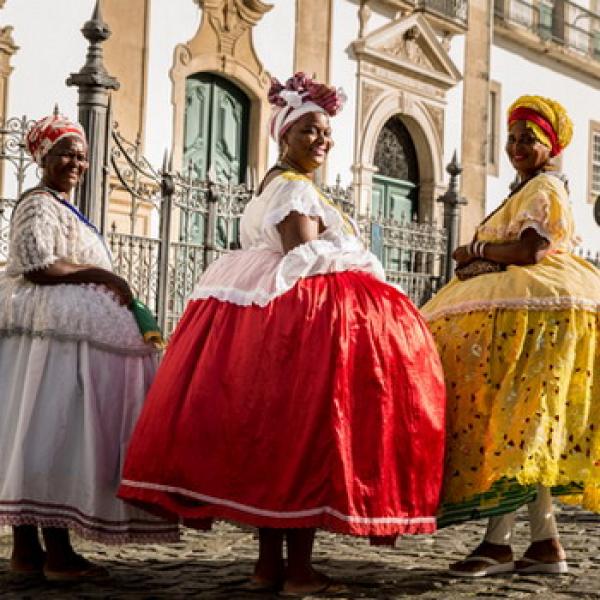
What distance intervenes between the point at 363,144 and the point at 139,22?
15.4 feet

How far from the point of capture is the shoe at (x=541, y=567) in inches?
208

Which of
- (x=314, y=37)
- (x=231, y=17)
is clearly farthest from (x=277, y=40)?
(x=231, y=17)

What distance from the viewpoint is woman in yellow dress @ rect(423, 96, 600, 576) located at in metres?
5.04

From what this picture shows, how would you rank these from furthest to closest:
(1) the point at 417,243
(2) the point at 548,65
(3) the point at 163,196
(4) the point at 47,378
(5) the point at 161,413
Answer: (2) the point at 548,65
(1) the point at 417,243
(3) the point at 163,196
(4) the point at 47,378
(5) the point at 161,413

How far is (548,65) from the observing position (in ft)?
80.7

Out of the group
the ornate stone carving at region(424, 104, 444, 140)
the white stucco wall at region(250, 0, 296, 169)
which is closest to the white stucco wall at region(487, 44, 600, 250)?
the ornate stone carving at region(424, 104, 444, 140)

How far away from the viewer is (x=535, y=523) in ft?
17.6

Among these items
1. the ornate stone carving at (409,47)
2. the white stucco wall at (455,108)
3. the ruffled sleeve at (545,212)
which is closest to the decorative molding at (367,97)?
the ornate stone carving at (409,47)

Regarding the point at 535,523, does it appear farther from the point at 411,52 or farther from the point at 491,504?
the point at 411,52

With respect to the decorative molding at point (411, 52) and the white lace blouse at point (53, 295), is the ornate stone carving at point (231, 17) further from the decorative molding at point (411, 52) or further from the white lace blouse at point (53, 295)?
the white lace blouse at point (53, 295)

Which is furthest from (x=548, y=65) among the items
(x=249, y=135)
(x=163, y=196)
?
(x=163, y=196)

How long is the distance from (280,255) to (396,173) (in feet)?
51.8

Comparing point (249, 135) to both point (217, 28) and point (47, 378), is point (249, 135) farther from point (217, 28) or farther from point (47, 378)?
point (47, 378)

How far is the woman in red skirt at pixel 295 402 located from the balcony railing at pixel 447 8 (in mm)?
15879
